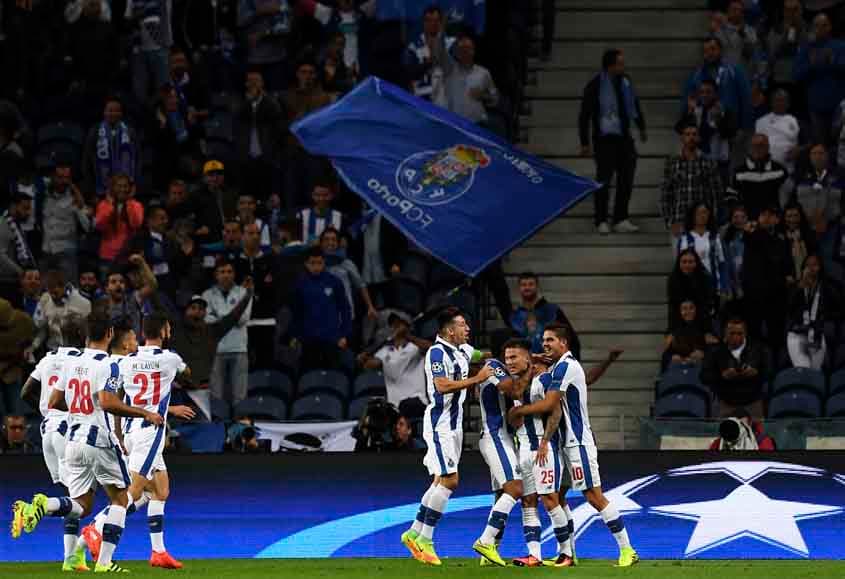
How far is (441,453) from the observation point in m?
17.8

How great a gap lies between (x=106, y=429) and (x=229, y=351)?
5.24m

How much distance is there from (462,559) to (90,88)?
1077 centimetres

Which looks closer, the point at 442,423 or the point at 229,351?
the point at 442,423

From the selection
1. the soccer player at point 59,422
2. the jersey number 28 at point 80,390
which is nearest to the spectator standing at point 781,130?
the soccer player at point 59,422

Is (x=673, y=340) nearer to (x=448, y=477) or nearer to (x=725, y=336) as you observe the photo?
(x=725, y=336)

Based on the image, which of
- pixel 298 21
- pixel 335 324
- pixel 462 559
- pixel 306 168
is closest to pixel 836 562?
pixel 462 559

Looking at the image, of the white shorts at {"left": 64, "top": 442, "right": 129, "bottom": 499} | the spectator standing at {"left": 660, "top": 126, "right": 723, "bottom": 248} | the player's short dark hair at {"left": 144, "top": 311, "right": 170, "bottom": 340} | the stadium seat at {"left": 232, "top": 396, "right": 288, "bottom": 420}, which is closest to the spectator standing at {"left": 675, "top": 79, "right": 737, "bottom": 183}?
the spectator standing at {"left": 660, "top": 126, "right": 723, "bottom": 248}

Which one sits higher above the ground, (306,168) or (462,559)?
(306,168)

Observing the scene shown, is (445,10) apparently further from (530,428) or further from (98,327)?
(98,327)

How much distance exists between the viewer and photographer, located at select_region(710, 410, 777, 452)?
66.6 ft

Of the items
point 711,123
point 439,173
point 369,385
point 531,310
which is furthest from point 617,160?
point 369,385

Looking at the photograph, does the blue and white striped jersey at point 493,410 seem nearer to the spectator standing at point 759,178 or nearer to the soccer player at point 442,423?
the soccer player at point 442,423

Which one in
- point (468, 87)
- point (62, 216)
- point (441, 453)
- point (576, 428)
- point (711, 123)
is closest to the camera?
point (576, 428)

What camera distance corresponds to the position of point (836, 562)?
1856 centimetres
